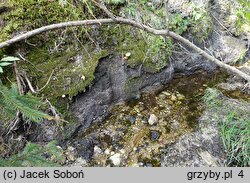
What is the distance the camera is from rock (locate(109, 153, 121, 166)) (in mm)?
2820

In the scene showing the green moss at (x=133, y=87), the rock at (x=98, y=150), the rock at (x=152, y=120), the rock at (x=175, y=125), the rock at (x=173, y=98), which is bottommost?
the rock at (x=98, y=150)

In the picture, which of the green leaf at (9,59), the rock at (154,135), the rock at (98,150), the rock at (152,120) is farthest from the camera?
the rock at (152,120)

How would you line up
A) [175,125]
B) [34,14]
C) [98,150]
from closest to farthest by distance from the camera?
[98,150] → [34,14] → [175,125]

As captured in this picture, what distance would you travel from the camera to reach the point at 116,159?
9.36 feet

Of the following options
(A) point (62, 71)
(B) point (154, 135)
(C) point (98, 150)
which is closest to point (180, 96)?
(B) point (154, 135)

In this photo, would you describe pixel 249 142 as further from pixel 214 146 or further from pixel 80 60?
pixel 80 60

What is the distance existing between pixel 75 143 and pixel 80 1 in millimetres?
1668

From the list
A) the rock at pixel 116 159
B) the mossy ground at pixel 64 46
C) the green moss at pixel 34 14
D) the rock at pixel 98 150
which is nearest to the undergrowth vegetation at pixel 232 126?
the mossy ground at pixel 64 46

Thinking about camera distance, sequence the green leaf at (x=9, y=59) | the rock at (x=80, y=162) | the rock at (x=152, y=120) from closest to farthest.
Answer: the green leaf at (x=9, y=59)
the rock at (x=80, y=162)
the rock at (x=152, y=120)

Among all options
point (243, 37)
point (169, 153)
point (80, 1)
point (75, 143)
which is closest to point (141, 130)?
point (169, 153)

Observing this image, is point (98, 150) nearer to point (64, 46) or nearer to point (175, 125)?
point (175, 125)

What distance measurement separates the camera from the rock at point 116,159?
2.82m

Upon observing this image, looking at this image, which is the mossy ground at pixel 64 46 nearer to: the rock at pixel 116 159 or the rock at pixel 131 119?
the rock at pixel 131 119

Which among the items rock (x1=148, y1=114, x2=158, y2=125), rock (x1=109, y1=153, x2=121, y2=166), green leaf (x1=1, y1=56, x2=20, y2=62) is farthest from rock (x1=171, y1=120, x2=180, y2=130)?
green leaf (x1=1, y1=56, x2=20, y2=62)
